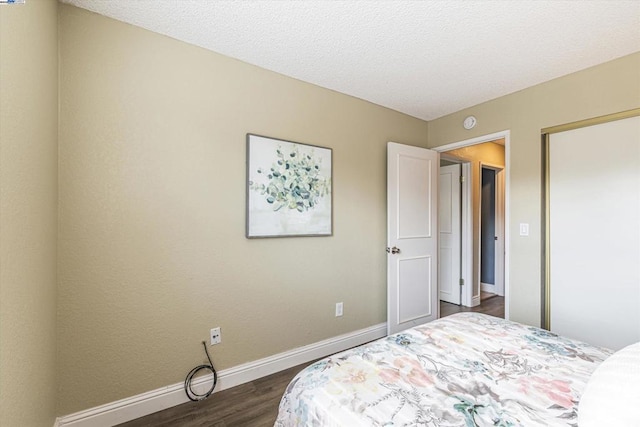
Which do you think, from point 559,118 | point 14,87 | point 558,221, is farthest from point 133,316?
point 559,118

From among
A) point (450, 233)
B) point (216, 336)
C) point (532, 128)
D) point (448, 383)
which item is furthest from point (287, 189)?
point (450, 233)

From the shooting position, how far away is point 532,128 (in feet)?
8.45

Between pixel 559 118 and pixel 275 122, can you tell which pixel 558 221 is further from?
pixel 275 122

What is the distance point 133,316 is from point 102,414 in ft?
1.80

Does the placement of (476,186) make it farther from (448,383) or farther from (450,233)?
(448,383)

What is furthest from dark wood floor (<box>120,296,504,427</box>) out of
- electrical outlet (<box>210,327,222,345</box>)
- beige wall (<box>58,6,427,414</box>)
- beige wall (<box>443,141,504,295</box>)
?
beige wall (<box>443,141,504,295</box>)

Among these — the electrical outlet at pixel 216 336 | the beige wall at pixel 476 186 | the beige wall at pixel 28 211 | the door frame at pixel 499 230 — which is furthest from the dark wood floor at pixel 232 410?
A: the door frame at pixel 499 230

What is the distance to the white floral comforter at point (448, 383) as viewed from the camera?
2.93ft

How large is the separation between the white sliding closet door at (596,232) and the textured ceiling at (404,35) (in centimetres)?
64

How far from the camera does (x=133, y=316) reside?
5.82ft

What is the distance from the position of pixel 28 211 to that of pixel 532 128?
135 inches

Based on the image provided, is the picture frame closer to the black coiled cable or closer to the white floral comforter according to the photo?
the black coiled cable

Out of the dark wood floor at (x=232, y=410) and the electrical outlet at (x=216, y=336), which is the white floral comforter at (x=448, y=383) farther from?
the electrical outlet at (x=216, y=336)

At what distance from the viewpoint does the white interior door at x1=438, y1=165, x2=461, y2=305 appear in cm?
408
